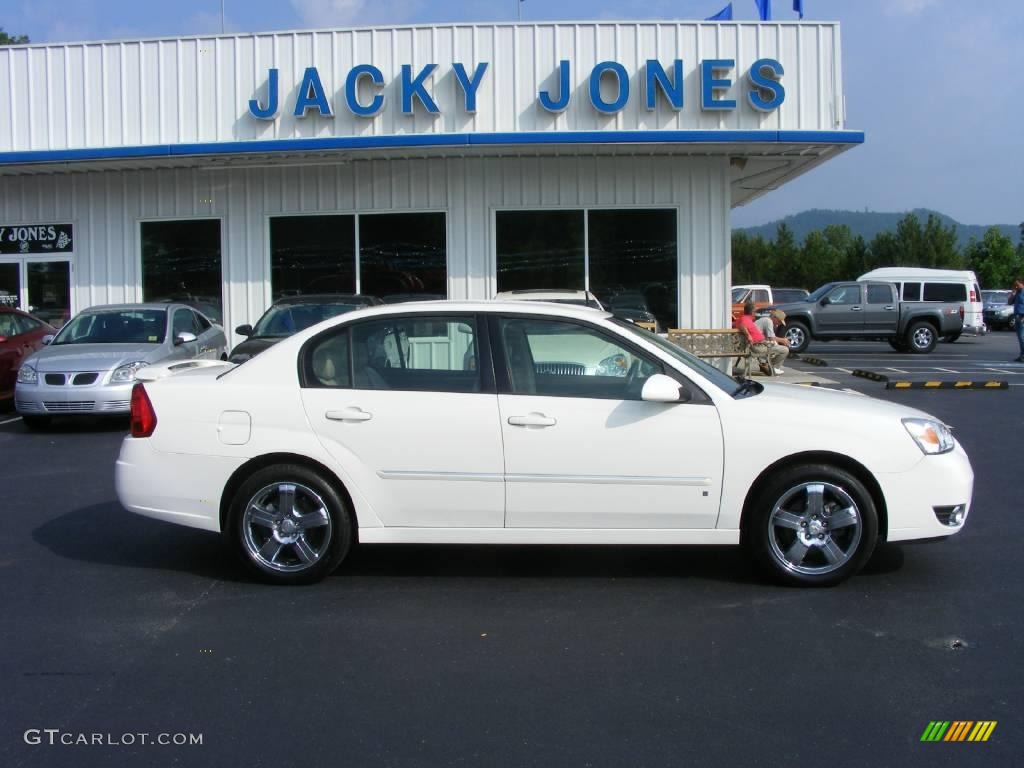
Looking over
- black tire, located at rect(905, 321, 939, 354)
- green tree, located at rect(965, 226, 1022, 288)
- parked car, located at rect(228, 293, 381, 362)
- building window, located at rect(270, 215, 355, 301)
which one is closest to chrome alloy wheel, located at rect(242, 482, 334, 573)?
parked car, located at rect(228, 293, 381, 362)

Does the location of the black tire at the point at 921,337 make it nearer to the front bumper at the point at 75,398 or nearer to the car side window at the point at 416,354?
the front bumper at the point at 75,398

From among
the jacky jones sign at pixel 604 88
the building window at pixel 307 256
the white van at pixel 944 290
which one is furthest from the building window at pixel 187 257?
the white van at pixel 944 290

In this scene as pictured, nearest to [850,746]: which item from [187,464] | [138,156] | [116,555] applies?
[187,464]

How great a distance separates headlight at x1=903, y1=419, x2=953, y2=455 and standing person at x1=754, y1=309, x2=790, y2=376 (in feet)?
37.2

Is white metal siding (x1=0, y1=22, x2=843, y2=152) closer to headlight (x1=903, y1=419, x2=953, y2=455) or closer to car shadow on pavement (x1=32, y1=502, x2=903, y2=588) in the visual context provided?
car shadow on pavement (x1=32, y1=502, x2=903, y2=588)

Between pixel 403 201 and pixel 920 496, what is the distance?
42.2 feet

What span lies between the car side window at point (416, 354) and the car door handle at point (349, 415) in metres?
0.16

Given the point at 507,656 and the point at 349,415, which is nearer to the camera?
the point at 507,656

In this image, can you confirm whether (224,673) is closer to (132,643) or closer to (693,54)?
(132,643)

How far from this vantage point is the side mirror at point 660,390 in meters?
5.34

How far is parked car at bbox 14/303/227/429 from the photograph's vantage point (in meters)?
11.4

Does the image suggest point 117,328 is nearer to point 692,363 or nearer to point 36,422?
point 36,422

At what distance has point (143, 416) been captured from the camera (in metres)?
5.84

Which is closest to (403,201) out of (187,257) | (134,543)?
(187,257)
